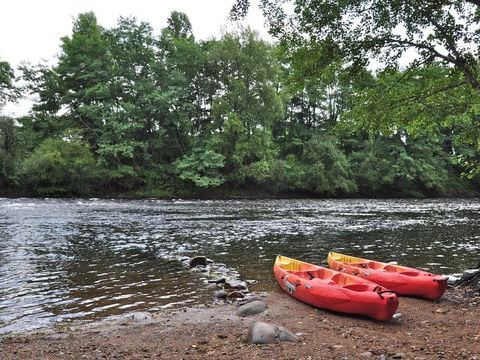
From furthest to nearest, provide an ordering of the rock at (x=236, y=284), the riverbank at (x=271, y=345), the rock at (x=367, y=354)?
the rock at (x=236, y=284), the riverbank at (x=271, y=345), the rock at (x=367, y=354)

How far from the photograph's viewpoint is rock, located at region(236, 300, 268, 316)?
6648 mm

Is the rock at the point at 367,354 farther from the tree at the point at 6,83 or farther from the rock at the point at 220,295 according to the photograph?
the tree at the point at 6,83

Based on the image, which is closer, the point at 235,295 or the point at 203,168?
the point at 235,295

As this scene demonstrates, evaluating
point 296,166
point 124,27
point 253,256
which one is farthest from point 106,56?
point 253,256

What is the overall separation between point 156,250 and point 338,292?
7337mm

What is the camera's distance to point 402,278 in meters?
7.83

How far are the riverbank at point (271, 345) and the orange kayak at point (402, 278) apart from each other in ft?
1.37

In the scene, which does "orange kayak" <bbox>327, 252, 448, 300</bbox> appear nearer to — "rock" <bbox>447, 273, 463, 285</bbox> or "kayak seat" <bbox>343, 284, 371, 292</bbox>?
"rock" <bbox>447, 273, 463, 285</bbox>

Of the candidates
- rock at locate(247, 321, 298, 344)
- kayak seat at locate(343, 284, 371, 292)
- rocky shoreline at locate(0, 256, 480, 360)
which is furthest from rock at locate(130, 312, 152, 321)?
kayak seat at locate(343, 284, 371, 292)

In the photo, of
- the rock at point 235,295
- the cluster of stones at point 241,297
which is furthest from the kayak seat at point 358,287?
the rock at point 235,295

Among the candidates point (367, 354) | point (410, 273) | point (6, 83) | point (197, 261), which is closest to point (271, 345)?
point (367, 354)

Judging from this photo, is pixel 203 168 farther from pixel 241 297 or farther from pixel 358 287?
pixel 358 287

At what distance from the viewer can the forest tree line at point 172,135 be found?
123ft

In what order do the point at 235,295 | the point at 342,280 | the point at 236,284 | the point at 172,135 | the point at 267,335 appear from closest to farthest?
the point at 267,335 → the point at 342,280 → the point at 235,295 → the point at 236,284 → the point at 172,135
